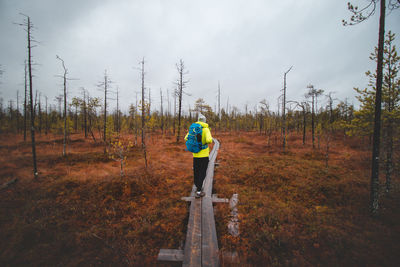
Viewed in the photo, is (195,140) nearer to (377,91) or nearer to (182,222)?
(182,222)

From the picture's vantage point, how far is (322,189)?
638 cm

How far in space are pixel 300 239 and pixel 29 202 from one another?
10487 millimetres

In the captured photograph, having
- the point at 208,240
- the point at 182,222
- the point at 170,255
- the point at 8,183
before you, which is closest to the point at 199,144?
the point at 182,222

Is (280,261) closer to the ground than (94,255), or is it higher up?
higher up

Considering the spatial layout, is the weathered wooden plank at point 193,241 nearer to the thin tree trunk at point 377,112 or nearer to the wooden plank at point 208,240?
the wooden plank at point 208,240

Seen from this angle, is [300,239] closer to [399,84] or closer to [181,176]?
[181,176]

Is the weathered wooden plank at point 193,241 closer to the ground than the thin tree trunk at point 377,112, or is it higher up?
closer to the ground

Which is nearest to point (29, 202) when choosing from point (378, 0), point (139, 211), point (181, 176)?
point (139, 211)

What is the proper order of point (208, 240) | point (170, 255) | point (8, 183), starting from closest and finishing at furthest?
point (170, 255)
point (208, 240)
point (8, 183)

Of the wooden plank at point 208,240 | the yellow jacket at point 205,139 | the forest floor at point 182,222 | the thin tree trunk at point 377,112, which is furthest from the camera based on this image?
the yellow jacket at point 205,139

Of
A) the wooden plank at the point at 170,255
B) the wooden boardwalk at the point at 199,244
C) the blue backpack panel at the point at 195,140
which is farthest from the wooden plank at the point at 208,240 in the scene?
the blue backpack panel at the point at 195,140

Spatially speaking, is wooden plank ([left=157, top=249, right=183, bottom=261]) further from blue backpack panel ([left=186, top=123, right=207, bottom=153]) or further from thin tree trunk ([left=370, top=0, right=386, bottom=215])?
thin tree trunk ([left=370, top=0, right=386, bottom=215])

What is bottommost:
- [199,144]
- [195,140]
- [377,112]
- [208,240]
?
[208,240]

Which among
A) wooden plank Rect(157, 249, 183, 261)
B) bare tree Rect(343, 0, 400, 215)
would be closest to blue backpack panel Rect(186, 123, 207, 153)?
wooden plank Rect(157, 249, 183, 261)
